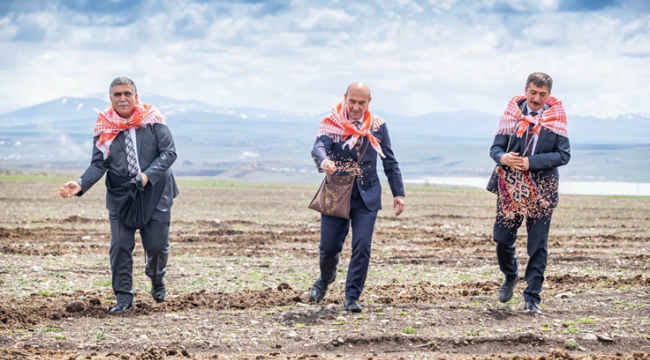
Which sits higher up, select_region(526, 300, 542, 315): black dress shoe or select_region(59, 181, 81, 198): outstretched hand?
select_region(59, 181, 81, 198): outstretched hand

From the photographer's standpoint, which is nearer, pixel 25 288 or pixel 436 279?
pixel 25 288

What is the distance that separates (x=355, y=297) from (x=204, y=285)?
2.90m

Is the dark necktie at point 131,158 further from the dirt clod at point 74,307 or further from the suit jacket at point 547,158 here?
the suit jacket at point 547,158

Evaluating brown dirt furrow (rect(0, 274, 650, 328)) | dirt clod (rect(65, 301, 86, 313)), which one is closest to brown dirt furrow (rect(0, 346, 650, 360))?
brown dirt furrow (rect(0, 274, 650, 328))

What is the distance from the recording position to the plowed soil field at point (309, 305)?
6230mm

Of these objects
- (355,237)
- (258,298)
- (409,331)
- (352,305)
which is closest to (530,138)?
(355,237)

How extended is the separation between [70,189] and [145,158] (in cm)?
81

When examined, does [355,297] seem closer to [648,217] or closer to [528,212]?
[528,212]

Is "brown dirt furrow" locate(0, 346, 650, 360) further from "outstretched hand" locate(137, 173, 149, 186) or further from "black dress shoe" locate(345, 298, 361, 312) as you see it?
"outstretched hand" locate(137, 173, 149, 186)

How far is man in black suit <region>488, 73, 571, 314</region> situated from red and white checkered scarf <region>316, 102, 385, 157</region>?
1271 mm

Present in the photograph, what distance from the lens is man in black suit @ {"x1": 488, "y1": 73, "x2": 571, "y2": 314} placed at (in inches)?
284

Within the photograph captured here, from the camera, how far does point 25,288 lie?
904 cm

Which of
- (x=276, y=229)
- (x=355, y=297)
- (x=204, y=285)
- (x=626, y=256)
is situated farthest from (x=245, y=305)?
(x=276, y=229)

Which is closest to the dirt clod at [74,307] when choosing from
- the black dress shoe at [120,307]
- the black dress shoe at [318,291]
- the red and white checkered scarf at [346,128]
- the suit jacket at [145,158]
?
the black dress shoe at [120,307]
